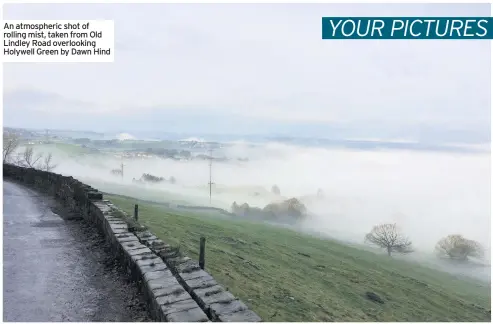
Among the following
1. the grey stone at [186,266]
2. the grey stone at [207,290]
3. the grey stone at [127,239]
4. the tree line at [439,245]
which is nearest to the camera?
the grey stone at [207,290]

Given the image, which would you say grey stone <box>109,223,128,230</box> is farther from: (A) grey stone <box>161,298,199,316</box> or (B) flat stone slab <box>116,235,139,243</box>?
(A) grey stone <box>161,298,199,316</box>

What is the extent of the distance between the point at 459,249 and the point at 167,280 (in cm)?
9961

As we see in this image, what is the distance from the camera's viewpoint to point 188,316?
5199 millimetres

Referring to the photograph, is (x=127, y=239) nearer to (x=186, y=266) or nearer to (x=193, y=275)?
(x=186, y=266)

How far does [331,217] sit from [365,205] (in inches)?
1464

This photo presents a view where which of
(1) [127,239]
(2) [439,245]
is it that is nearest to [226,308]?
(1) [127,239]

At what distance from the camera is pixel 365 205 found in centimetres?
18188

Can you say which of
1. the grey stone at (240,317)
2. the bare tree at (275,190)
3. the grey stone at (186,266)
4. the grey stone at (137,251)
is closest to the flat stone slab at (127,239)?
the grey stone at (137,251)

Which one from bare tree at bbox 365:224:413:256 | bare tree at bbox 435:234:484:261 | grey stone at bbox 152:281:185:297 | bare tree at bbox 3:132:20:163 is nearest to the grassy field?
grey stone at bbox 152:281:185:297

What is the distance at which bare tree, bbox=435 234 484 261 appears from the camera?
88.9 m

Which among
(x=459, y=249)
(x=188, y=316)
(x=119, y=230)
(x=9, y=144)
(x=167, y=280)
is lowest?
(x=459, y=249)

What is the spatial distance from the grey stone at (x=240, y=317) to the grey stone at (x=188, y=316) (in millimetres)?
243

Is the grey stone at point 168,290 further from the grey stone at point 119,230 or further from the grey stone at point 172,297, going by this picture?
the grey stone at point 119,230

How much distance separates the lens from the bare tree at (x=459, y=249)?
88.9 m
